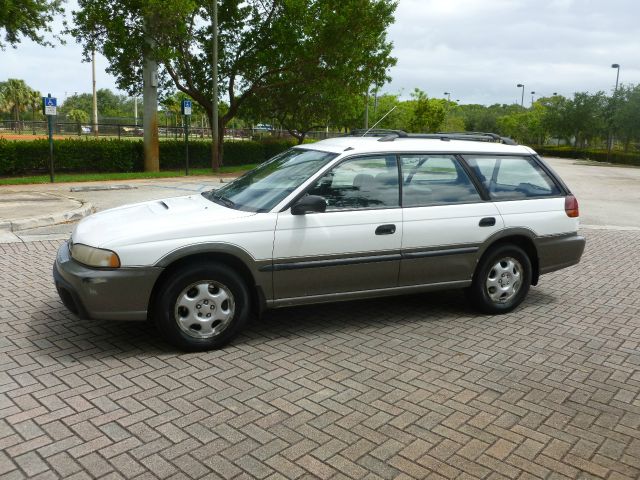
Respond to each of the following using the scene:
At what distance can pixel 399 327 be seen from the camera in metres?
5.50

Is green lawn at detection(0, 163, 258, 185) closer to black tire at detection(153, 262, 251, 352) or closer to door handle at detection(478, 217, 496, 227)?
black tire at detection(153, 262, 251, 352)

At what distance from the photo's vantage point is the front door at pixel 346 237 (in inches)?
192

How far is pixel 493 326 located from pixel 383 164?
1.85 m

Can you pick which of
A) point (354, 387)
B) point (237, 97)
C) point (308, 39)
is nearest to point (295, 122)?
point (237, 97)

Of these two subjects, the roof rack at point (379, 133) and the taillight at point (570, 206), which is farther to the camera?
the taillight at point (570, 206)

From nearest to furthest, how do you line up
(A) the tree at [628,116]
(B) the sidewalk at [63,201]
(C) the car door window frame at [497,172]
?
(C) the car door window frame at [497,172] < (B) the sidewalk at [63,201] < (A) the tree at [628,116]

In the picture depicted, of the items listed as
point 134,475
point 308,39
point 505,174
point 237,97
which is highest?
point 308,39

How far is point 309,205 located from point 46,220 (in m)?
7.54

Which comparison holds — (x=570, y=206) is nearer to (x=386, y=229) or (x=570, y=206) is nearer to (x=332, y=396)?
(x=386, y=229)

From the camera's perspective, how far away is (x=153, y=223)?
4.70 m

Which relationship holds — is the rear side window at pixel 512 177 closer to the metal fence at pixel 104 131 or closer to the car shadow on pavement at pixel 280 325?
the car shadow on pavement at pixel 280 325

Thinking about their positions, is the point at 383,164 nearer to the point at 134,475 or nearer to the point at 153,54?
the point at 134,475

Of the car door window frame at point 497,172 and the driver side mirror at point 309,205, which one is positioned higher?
the car door window frame at point 497,172

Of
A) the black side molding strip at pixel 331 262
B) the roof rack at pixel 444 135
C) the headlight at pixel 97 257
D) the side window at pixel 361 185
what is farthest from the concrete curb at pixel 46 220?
the side window at pixel 361 185
